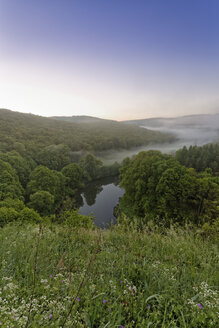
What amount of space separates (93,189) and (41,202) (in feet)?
79.3

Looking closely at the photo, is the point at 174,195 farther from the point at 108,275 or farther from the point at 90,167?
the point at 90,167

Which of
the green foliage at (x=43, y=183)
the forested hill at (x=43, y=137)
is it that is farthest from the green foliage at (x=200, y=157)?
the forested hill at (x=43, y=137)

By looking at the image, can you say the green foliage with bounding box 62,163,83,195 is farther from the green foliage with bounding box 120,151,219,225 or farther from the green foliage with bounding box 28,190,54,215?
the green foliage with bounding box 120,151,219,225

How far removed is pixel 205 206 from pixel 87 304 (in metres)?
20.2

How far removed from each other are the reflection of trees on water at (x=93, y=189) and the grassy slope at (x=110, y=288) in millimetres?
34858

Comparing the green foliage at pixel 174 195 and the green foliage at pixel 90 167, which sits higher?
the green foliage at pixel 174 195

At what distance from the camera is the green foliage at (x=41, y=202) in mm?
24867

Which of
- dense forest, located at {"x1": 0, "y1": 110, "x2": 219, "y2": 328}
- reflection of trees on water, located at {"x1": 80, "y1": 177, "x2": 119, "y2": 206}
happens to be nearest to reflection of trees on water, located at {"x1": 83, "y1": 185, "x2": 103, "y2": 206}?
reflection of trees on water, located at {"x1": 80, "y1": 177, "x2": 119, "y2": 206}

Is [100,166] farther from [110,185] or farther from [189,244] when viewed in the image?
[189,244]

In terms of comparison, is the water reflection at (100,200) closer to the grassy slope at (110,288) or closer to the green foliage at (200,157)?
the grassy slope at (110,288)

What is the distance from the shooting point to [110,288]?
2.41 m

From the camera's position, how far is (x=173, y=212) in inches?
738

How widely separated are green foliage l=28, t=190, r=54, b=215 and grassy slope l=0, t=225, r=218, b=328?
2325 centimetres

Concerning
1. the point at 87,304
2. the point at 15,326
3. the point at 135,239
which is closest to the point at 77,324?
the point at 87,304
